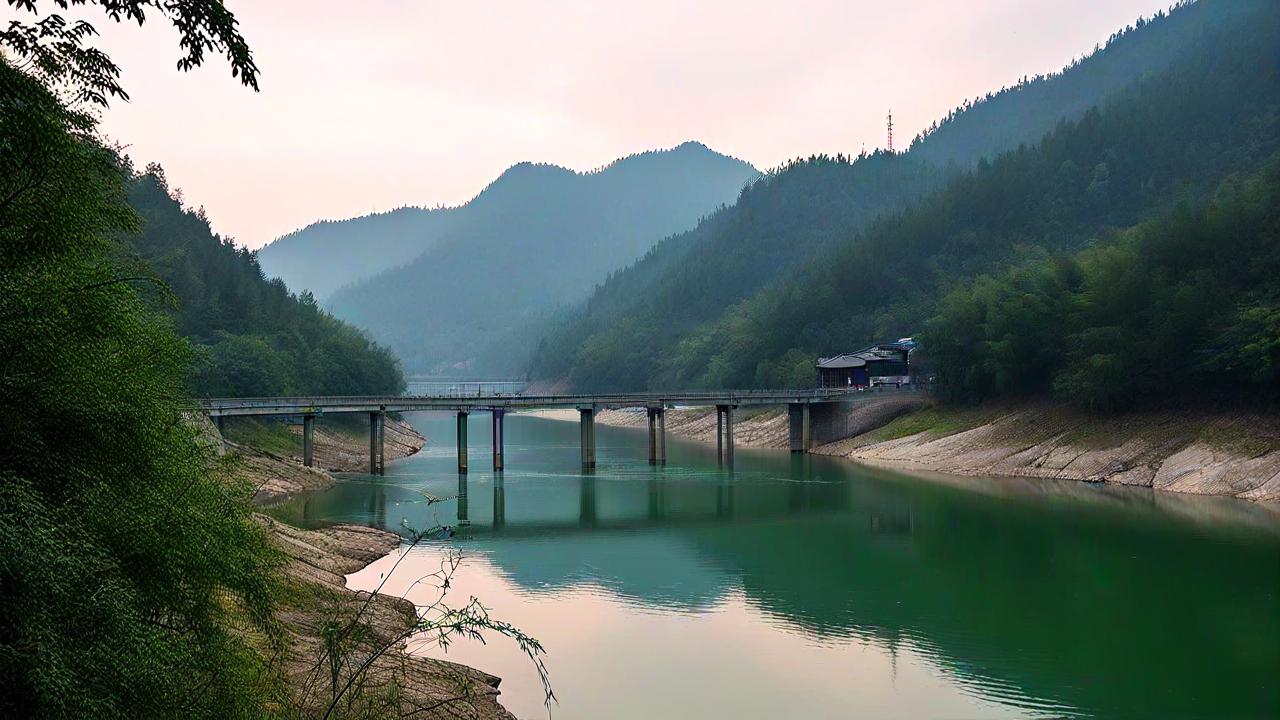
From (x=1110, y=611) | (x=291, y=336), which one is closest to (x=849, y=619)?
(x=1110, y=611)

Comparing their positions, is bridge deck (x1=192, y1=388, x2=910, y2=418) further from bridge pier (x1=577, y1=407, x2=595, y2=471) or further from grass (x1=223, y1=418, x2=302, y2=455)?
grass (x1=223, y1=418, x2=302, y2=455)

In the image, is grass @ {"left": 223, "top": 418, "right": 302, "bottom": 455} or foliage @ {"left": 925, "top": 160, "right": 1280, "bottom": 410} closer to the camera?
foliage @ {"left": 925, "top": 160, "right": 1280, "bottom": 410}

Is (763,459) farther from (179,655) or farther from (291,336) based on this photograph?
(179,655)

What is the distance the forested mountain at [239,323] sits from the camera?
9138 centimetres

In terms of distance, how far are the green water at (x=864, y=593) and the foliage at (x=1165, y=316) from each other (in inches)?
428

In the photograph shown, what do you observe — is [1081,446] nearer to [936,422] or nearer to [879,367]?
[936,422]

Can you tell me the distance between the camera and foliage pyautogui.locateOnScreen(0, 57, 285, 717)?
40.3ft

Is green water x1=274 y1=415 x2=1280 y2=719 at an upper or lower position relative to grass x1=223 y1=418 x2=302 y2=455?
lower

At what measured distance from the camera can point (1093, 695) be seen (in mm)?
28203

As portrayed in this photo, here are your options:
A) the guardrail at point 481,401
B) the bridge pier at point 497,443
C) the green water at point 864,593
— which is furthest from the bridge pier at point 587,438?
the green water at point 864,593

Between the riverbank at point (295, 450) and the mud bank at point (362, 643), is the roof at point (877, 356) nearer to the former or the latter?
the riverbank at point (295, 450)

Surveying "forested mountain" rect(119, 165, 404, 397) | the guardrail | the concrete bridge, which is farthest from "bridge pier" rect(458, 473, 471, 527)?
"forested mountain" rect(119, 165, 404, 397)

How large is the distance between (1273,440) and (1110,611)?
3347 cm

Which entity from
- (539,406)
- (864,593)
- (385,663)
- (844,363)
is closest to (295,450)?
(539,406)
